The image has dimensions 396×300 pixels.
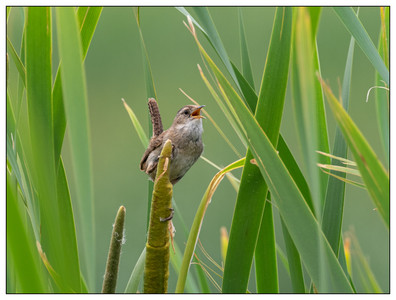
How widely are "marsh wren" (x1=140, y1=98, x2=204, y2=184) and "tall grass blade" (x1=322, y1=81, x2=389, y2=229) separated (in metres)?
0.62

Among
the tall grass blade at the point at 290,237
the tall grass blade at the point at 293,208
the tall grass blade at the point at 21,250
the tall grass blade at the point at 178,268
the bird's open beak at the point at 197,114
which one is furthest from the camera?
the bird's open beak at the point at 197,114

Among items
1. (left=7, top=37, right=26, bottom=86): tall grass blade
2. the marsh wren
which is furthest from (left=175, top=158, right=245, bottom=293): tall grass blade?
(left=7, top=37, right=26, bottom=86): tall grass blade

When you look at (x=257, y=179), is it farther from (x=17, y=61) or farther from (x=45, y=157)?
(x=17, y=61)

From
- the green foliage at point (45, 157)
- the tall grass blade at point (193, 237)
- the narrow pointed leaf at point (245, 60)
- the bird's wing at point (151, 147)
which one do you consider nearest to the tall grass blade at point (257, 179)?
the tall grass blade at point (193, 237)

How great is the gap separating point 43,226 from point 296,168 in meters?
0.52

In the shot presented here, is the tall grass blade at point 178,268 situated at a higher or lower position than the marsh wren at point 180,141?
lower

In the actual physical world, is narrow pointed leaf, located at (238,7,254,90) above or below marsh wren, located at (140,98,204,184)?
above

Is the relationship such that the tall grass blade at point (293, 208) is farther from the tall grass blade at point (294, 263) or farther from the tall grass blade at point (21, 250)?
the tall grass blade at point (21, 250)

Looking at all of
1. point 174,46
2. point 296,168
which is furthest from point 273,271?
point 174,46

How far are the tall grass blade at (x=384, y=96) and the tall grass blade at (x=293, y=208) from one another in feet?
0.85

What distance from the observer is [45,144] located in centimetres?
98

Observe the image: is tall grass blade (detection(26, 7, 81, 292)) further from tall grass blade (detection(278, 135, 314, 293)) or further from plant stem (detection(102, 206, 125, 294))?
tall grass blade (detection(278, 135, 314, 293))

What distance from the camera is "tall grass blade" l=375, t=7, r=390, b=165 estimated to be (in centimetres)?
111

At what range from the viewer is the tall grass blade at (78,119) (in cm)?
79
